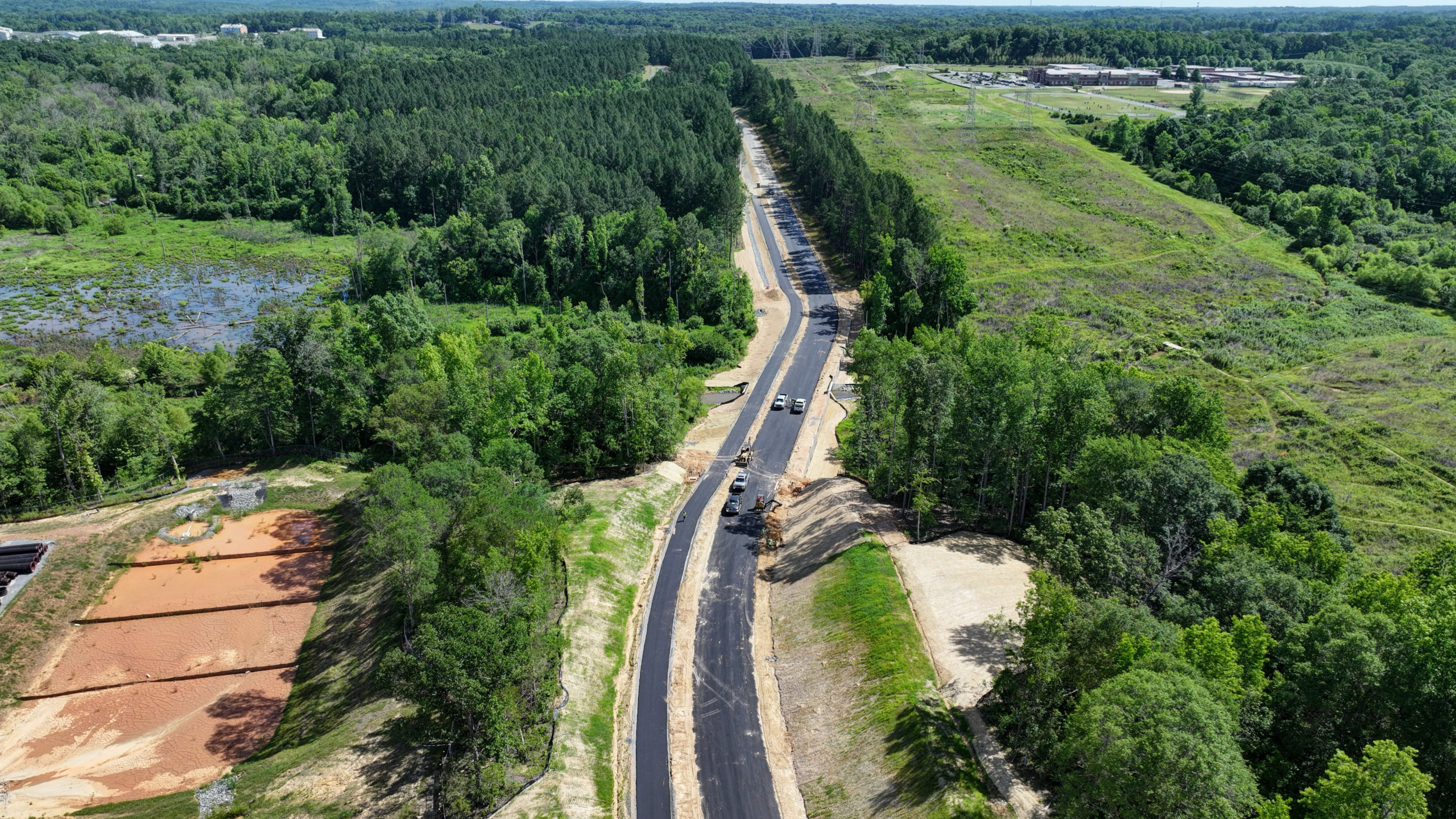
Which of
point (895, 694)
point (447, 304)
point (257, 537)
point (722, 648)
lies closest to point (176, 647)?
point (257, 537)

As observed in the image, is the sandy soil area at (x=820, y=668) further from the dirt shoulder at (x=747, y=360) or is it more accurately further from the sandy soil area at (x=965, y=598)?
the dirt shoulder at (x=747, y=360)

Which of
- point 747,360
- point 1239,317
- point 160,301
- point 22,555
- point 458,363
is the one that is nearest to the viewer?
point 22,555

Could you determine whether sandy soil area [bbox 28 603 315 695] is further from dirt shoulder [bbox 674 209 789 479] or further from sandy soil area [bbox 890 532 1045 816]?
sandy soil area [bbox 890 532 1045 816]

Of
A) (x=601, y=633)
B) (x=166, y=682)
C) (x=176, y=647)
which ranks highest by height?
(x=601, y=633)

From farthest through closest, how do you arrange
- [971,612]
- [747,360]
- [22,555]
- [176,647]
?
[747,360] → [22,555] → [176,647] → [971,612]

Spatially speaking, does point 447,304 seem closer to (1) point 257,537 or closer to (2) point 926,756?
(1) point 257,537

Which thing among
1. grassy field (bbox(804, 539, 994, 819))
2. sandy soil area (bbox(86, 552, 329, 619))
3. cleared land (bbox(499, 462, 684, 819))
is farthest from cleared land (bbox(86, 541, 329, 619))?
grassy field (bbox(804, 539, 994, 819))

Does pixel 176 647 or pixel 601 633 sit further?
pixel 176 647
